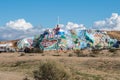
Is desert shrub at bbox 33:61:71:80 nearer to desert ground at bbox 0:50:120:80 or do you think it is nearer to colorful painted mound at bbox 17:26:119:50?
desert ground at bbox 0:50:120:80

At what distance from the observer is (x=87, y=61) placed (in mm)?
51344

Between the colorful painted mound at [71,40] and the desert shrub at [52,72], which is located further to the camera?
the colorful painted mound at [71,40]

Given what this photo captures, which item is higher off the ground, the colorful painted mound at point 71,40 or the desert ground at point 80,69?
the colorful painted mound at point 71,40

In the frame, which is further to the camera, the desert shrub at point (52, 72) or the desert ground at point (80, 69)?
A: the desert ground at point (80, 69)

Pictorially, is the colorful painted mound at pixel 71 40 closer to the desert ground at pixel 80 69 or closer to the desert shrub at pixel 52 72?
the desert ground at pixel 80 69

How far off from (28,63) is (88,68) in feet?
34.8

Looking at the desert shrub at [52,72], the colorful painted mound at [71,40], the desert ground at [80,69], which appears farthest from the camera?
the colorful painted mound at [71,40]

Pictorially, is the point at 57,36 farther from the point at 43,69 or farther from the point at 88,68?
the point at 43,69

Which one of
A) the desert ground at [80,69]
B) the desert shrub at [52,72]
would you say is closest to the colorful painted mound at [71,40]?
the desert ground at [80,69]

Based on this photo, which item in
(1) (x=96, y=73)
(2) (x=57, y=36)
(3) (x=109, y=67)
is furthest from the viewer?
(2) (x=57, y=36)

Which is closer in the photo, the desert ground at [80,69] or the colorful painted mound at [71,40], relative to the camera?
the desert ground at [80,69]

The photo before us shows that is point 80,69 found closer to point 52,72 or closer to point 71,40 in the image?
point 52,72

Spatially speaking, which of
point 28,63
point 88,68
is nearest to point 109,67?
point 88,68

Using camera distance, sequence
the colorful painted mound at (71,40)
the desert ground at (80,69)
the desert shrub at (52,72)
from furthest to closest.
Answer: the colorful painted mound at (71,40), the desert ground at (80,69), the desert shrub at (52,72)
